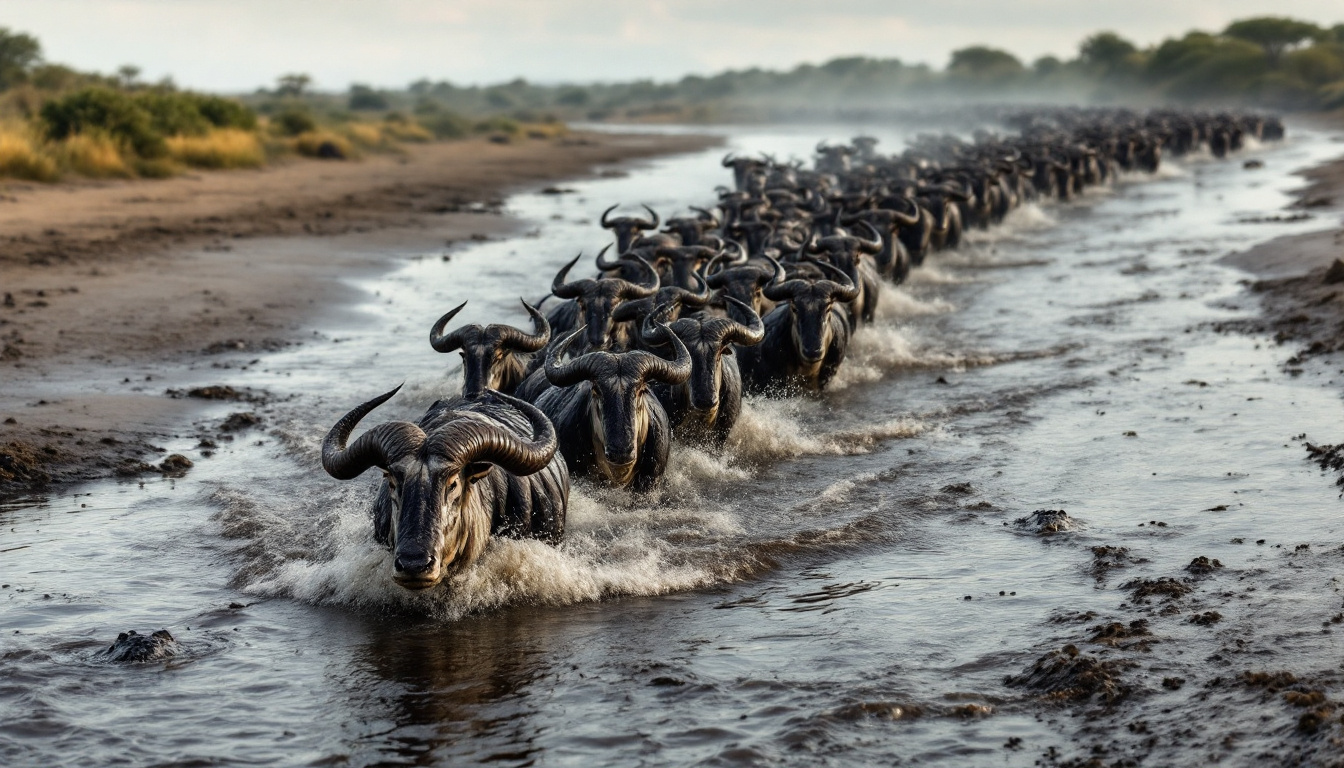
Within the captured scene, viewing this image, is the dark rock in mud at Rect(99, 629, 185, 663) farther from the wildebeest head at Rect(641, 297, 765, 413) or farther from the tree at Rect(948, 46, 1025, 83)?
the tree at Rect(948, 46, 1025, 83)

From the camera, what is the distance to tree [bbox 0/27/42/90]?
49.9m

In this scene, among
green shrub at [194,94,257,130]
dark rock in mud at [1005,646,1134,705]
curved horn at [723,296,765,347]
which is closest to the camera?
dark rock in mud at [1005,646,1134,705]

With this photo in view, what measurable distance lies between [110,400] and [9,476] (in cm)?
250

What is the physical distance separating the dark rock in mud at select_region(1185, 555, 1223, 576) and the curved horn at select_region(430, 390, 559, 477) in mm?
3819

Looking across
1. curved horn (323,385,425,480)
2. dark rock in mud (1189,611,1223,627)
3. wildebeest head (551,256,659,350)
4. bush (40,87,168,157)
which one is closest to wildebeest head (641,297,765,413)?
wildebeest head (551,256,659,350)

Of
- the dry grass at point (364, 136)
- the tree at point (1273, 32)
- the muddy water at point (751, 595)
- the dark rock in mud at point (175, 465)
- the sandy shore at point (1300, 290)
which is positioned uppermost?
the tree at point (1273, 32)

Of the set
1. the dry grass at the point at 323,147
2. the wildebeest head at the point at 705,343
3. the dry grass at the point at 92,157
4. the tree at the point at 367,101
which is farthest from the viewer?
the tree at the point at 367,101

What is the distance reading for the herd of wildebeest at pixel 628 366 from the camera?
736cm

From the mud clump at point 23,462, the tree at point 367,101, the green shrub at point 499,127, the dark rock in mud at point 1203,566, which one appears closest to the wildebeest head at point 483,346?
the mud clump at point 23,462

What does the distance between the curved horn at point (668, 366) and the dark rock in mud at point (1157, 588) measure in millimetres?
3256

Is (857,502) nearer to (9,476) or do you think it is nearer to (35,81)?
(9,476)

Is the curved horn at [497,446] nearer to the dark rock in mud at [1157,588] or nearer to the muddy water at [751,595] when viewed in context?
the muddy water at [751,595]

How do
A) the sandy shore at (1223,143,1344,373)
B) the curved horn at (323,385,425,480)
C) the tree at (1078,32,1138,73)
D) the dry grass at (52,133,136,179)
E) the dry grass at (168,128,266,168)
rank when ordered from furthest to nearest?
the tree at (1078,32,1138,73) → the dry grass at (168,128,266,168) → the dry grass at (52,133,136,179) → the sandy shore at (1223,143,1344,373) → the curved horn at (323,385,425,480)

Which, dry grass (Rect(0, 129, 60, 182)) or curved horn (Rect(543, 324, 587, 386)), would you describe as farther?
dry grass (Rect(0, 129, 60, 182))
